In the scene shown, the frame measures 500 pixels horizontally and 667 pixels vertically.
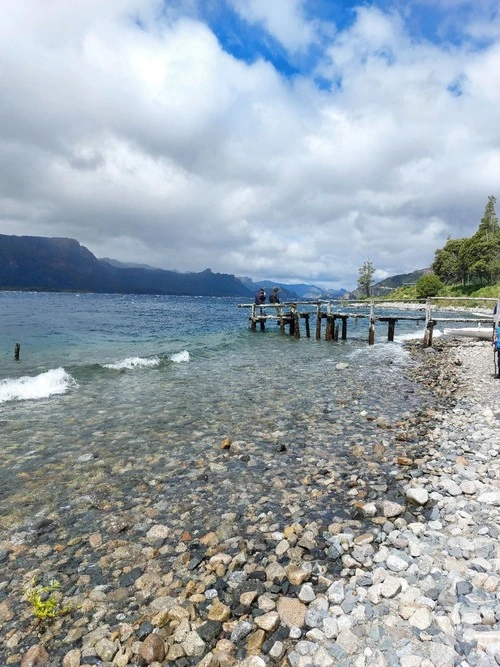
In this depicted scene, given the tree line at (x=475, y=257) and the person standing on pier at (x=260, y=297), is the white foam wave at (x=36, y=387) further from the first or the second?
the tree line at (x=475, y=257)

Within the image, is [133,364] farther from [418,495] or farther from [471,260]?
[471,260]

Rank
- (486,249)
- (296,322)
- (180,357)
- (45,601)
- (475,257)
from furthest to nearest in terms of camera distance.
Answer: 1. (475,257)
2. (486,249)
3. (296,322)
4. (180,357)
5. (45,601)

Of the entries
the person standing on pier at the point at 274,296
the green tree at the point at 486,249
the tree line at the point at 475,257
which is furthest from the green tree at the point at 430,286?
the person standing on pier at the point at 274,296

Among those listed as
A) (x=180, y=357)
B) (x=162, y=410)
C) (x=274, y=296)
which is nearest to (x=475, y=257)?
(x=274, y=296)

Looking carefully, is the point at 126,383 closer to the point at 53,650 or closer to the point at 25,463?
the point at 25,463

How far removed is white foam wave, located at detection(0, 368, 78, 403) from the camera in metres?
13.8

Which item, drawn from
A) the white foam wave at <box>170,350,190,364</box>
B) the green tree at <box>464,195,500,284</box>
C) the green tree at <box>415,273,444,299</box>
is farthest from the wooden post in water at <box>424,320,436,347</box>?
the green tree at <box>415,273,444,299</box>

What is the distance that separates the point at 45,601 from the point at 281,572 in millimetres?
2873

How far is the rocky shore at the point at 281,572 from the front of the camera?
3.60m

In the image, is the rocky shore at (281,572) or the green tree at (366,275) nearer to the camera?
the rocky shore at (281,572)

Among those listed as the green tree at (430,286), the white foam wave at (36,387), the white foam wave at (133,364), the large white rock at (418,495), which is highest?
the green tree at (430,286)

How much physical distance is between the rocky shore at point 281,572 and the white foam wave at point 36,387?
30.0 ft

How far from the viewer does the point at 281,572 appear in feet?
15.4

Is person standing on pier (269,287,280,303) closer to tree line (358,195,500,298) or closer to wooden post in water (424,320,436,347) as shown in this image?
wooden post in water (424,320,436,347)
